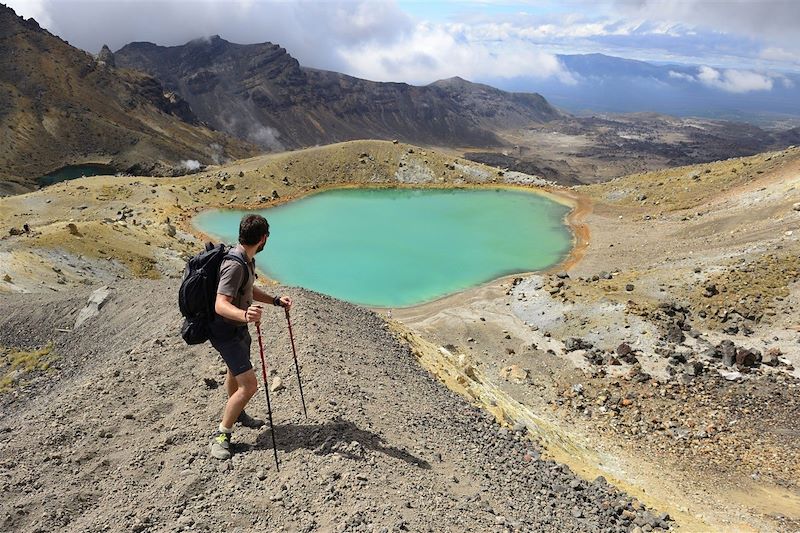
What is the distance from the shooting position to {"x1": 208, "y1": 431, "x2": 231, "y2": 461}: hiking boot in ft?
23.1

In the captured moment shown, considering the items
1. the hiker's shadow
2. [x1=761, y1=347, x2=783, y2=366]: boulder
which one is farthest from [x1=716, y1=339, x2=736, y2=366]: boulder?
the hiker's shadow

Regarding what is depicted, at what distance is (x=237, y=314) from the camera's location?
6.03 metres

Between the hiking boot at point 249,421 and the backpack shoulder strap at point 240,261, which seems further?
the hiking boot at point 249,421

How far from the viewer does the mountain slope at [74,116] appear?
94.5m

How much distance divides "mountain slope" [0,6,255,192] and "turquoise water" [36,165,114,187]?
1.49 metres

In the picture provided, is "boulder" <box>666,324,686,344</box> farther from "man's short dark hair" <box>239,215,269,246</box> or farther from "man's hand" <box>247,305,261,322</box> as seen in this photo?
"man's hand" <box>247,305,261,322</box>

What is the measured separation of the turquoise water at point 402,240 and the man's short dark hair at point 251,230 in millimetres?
24298

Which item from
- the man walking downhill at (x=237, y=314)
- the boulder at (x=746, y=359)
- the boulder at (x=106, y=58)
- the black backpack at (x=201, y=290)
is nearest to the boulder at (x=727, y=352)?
the boulder at (x=746, y=359)

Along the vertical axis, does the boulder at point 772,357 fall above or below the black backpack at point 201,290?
below

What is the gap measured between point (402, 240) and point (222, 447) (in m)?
37.5

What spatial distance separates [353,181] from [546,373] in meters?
49.2

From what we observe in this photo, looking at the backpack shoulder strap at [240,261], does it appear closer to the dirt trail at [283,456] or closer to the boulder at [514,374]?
the dirt trail at [283,456]

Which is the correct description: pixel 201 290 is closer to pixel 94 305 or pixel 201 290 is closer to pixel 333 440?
pixel 333 440

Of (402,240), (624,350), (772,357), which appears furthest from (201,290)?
(402,240)
